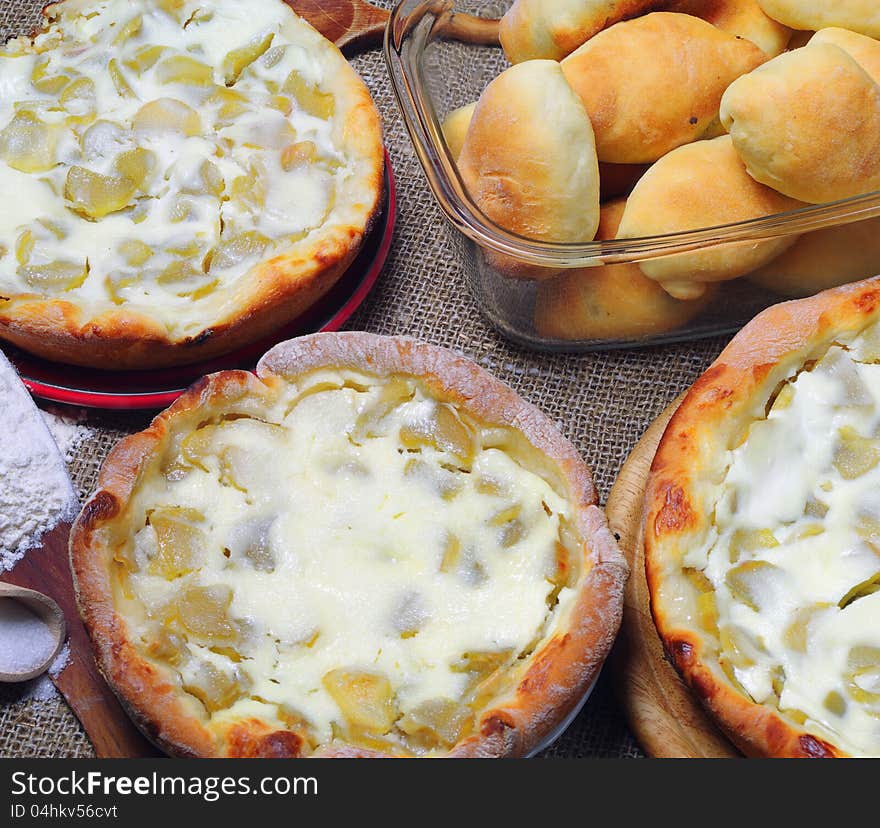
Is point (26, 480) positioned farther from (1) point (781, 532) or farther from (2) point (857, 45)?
(2) point (857, 45)

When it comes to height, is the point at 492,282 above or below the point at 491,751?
above

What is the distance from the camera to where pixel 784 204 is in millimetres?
2143

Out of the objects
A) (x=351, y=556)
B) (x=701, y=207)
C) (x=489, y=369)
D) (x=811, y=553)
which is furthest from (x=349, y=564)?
(x=701, y=207)

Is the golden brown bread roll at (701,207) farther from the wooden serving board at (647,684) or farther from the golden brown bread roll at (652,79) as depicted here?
the wooden serving board at (647,684)

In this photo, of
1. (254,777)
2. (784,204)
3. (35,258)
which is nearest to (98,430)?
(35,258)

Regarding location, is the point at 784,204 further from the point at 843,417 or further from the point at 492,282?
the point at 492,282

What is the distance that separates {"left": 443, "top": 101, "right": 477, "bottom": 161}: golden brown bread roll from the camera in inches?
90.9

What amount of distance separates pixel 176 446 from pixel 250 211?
2.03ft

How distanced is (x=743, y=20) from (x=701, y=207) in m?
0.50

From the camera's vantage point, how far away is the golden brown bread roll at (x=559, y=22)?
2230 mm

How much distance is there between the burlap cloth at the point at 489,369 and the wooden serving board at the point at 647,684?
7cm

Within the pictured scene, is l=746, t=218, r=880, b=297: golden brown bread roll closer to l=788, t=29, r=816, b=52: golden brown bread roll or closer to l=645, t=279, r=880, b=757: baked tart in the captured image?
l=645, t=279, r=880, b=757: baked tart

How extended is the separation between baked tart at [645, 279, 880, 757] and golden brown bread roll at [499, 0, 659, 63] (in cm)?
69

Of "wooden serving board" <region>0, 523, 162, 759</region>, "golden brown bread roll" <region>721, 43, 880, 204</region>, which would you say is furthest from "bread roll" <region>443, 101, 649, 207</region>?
"wooden serving board" <region>0, 523, 162, 759</region>
